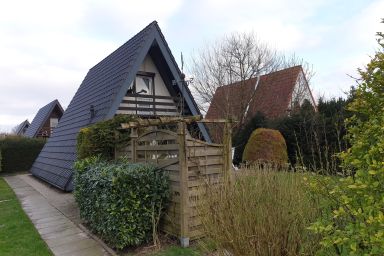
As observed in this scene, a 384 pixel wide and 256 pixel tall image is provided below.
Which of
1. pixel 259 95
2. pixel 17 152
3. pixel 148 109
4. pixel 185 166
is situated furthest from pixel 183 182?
pixel 17 152

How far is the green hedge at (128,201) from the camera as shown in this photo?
17.8 ft

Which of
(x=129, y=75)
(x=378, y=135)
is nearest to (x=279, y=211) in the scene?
(x=378, y=135)

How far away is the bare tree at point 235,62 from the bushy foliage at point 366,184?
18185 mm

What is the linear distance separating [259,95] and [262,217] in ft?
61.9

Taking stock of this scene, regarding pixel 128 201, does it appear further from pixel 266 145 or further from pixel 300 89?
pixel 300 89

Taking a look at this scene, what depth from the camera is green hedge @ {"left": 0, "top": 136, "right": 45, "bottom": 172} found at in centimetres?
2038

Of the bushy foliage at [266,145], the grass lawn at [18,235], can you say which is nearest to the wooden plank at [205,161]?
the grass lawn at [18,235]

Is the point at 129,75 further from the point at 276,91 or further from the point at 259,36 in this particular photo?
the point at 276,91

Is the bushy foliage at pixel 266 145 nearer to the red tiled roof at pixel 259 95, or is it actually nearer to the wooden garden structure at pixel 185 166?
the red tiled roof at pixel 259 95

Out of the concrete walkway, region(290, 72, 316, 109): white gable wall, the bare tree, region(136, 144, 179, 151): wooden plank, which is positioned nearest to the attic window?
the concrete walkway

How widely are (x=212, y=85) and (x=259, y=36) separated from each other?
14.3ft

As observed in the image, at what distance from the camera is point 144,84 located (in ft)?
38.0

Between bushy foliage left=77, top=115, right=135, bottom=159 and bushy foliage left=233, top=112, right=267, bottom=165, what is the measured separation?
991cm

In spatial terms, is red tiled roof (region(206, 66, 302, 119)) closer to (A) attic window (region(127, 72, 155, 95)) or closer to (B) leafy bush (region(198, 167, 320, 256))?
(A) attic window (region(127, 72, 155, 95))
